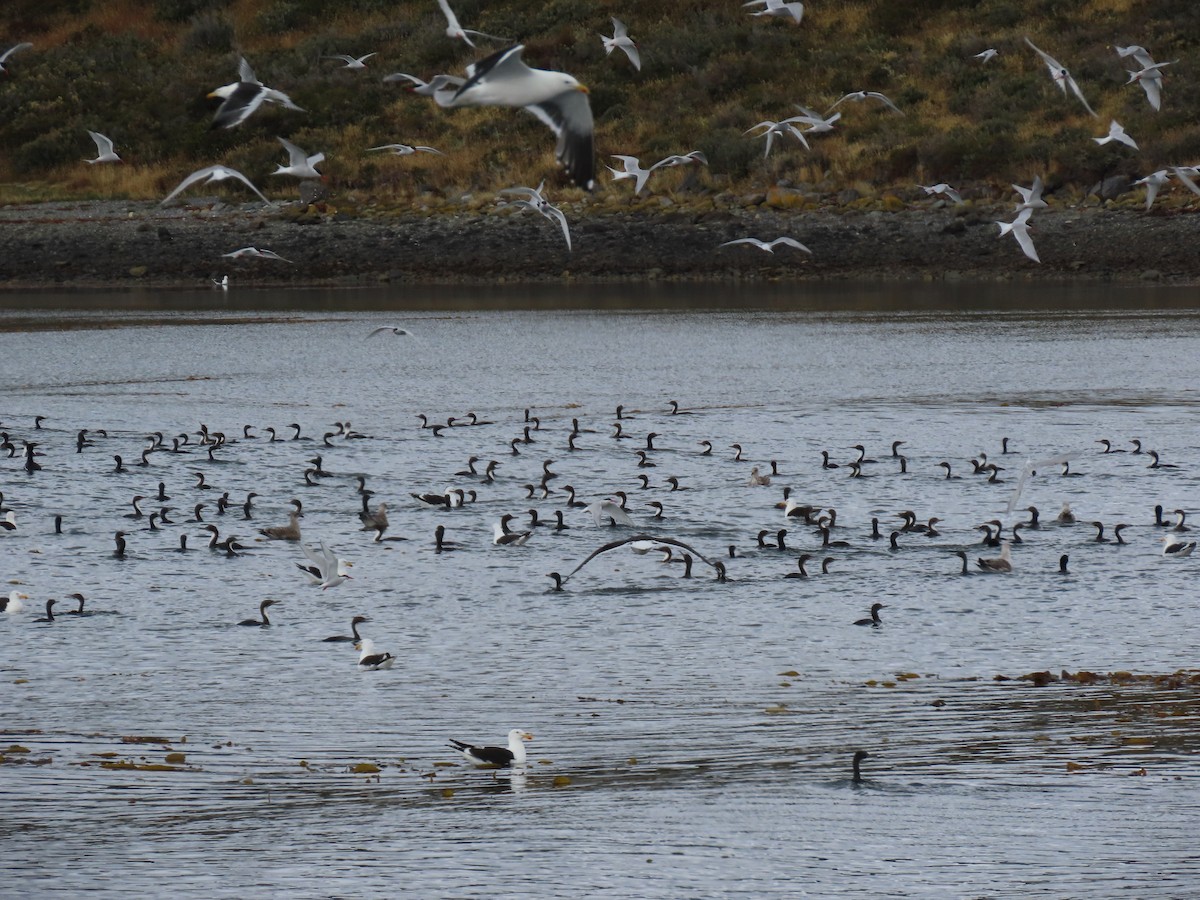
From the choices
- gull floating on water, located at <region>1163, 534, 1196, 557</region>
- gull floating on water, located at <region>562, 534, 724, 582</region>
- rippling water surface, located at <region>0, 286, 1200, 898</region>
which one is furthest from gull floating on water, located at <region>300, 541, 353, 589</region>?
gull floating on water, located at <region>1163, 534, 1196, 557</region>

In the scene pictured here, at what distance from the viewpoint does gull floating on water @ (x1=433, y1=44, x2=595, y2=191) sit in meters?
15.8

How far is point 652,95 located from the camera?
69812 mm

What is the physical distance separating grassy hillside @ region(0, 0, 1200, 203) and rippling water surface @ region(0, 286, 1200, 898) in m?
30.8

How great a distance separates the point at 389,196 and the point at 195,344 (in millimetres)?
22610

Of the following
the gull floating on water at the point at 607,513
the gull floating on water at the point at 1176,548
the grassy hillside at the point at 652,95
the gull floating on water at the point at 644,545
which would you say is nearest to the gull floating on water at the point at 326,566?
the gull floating on water at the point at 644,545

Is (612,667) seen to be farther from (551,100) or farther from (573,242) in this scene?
(573,242)

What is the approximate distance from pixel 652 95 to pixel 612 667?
5777cm

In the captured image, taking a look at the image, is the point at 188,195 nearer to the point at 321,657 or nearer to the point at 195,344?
the point at 195,344

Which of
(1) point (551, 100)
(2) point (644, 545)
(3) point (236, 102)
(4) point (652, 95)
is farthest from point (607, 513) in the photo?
(4) point (652, 95)

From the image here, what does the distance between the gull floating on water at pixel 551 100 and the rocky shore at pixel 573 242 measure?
138 ft

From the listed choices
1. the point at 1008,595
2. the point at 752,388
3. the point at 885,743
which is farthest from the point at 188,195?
the point at 885,743

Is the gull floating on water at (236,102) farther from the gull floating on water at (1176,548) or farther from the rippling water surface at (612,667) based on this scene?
the gull floating on water at (1176,548)

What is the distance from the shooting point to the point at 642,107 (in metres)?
68.8

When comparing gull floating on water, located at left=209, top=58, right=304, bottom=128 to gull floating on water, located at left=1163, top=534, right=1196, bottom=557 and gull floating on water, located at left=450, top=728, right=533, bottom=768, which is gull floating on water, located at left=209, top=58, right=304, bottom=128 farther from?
gull floating on water, located at left=1163, top=534, right=1196, bottom=557
